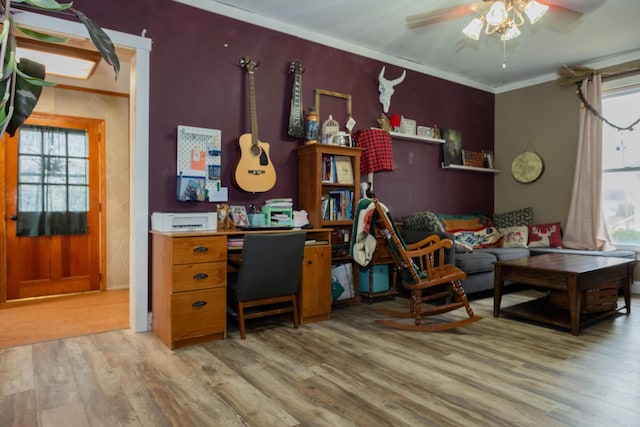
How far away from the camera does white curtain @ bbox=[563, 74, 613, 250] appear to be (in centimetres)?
473

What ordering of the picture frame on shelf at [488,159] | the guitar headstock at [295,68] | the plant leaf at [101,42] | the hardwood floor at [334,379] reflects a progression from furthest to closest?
the picture frame on shelf at [488,159] < the guitar headstock at [295,68] < the hardwood floor at [334,379] < the plant leaf at [101,42]

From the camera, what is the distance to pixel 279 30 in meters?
3.79

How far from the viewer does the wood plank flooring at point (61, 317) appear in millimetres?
3078

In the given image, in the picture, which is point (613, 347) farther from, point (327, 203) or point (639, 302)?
point (327, 203)

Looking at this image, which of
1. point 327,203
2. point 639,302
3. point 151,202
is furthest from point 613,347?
point 151,202

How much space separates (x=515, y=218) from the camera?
538 cm

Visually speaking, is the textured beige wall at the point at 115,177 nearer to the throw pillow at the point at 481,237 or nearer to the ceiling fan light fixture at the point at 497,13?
the throw pillow at the point at 481,237

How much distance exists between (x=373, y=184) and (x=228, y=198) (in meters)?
1.73

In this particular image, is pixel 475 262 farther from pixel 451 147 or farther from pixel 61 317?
pixel 61 317

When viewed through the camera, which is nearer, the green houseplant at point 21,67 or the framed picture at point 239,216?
the green houseplant at point 21,67

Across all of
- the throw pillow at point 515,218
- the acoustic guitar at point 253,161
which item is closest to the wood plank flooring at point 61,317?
the acoustic guitar at point 253,161

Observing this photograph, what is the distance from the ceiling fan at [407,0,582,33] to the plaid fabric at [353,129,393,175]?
1071mm

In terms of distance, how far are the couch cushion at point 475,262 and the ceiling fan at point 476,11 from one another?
83.7 inches

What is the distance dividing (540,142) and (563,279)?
296 cm
